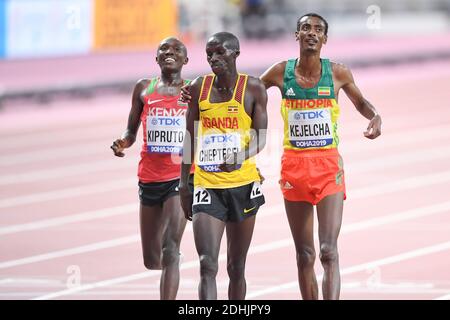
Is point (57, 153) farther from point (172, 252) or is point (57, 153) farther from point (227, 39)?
point (227, 39)

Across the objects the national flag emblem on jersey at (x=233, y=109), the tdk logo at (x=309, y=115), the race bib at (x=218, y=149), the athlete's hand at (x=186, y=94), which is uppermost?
the athlete's hand at (x=186, y=94)

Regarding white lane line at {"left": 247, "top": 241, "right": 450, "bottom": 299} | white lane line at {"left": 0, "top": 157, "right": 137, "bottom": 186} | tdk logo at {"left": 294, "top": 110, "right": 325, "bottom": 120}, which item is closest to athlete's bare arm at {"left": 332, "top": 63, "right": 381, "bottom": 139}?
tdk logo at {"left": 294, "top": 110, "right": 325, "bottom": 120}

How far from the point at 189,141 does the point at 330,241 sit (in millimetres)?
1177

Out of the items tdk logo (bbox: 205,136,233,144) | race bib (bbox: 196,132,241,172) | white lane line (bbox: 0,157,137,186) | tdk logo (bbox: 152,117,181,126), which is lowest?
race bib (bbox: 196,132,241,172)

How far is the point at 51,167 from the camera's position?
53.8 ft

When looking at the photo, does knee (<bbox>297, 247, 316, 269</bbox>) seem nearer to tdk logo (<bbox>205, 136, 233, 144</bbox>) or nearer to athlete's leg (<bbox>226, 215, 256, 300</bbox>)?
athlete's leg (<bbox>226, 215, 256, 300</bbox>)

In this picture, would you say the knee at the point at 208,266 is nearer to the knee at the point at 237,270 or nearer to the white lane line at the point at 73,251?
the knee at the point at 237,270

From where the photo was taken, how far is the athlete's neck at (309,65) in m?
8.20

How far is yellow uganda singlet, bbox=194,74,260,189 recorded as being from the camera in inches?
302

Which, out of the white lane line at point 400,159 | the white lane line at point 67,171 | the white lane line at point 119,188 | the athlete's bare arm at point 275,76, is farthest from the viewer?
the white lane line at point 400,159

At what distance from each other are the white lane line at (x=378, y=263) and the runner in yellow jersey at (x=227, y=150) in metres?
1.81

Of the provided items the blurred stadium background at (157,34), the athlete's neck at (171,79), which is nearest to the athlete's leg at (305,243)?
the athlete's neck at (171,79)

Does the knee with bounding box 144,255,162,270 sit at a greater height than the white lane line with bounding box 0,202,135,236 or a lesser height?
lesser
